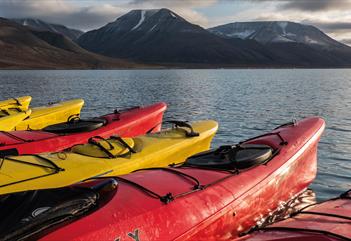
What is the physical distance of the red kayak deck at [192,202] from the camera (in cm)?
490

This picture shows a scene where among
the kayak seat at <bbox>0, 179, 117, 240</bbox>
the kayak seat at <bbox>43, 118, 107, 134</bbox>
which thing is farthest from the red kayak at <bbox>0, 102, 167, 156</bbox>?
the kayak seat at <bbox>0, 179, 117, 240</bbox>

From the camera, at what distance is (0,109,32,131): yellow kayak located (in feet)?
42.7

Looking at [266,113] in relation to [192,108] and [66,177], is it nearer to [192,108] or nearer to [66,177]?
[192,108]

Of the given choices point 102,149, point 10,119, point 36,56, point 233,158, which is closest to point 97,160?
point 102,149

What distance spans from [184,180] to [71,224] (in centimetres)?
204

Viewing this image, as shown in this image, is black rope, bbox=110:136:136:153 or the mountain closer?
black rope, bbox=110:136:136:153

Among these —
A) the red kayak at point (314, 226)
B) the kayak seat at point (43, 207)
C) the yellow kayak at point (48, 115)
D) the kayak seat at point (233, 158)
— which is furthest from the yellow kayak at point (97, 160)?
the yellow kayak at point (48, 115)

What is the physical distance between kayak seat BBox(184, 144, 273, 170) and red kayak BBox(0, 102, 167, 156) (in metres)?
4.11

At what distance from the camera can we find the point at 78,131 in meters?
10.8

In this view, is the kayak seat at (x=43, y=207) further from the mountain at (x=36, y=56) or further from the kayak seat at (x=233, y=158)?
the mountain at (x=36, y=56)

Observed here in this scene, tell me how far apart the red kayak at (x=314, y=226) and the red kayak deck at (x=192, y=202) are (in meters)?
0.97

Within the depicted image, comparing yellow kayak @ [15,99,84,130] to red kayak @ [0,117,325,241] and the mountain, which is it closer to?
red kayak @ [0,117,325,241]

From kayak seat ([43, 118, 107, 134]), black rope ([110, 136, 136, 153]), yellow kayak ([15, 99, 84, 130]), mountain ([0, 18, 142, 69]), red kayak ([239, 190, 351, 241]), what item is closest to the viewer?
red kayak ([239, 190, 351, 241])

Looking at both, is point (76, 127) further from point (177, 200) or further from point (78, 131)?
point (177, 200)
